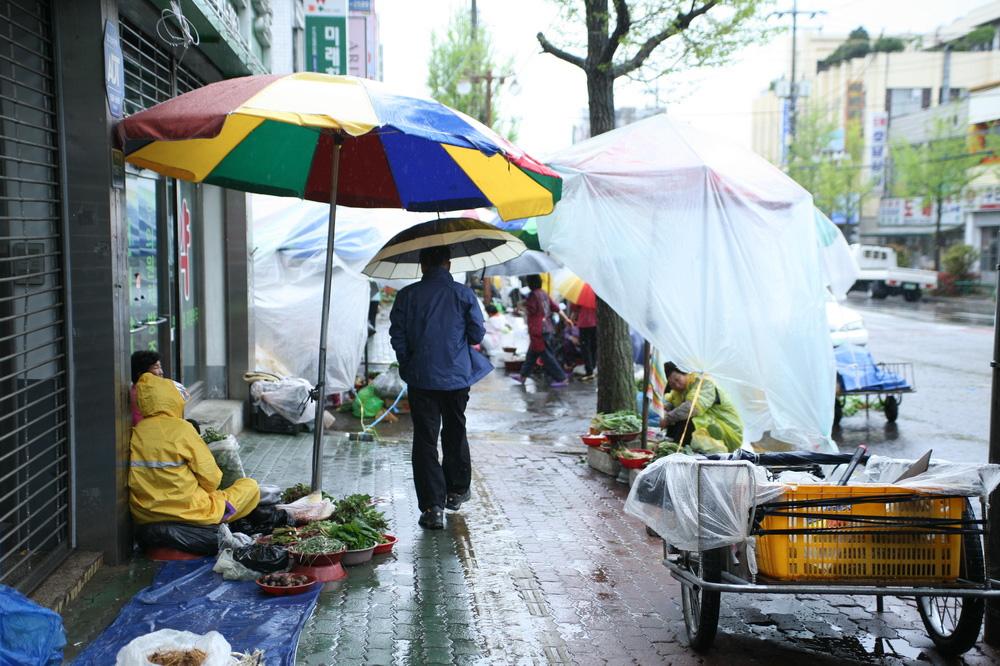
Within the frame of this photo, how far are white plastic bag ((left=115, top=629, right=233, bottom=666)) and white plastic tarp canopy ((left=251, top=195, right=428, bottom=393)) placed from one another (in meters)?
8.07

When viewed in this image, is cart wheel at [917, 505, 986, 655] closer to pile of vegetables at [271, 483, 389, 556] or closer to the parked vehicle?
pile of vegetables at [271, 483, 389, 556]

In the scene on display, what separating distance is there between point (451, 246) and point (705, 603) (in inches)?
164

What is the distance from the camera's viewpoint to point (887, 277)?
4050 centimetres

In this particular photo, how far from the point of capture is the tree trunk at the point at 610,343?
34.8ft

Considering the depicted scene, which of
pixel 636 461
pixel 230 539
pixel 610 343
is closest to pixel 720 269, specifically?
pixel 636 461

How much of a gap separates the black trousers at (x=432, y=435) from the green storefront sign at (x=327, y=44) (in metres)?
12.3

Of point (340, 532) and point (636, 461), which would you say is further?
point (636, 461)

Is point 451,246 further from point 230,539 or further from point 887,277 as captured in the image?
point 887,277

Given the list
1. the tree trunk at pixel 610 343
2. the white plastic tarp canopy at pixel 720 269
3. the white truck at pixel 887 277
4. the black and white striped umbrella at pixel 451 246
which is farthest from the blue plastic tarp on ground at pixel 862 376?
the white truck at pixel 887 277

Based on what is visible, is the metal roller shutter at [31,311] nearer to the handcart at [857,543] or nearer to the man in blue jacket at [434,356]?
the man in blue jacket at [434,356]

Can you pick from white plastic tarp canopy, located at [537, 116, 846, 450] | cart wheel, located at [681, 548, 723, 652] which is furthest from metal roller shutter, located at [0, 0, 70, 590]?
white plastic tarp canopy, located at [537, 116, 846, 450]

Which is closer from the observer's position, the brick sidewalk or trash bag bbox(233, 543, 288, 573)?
the brick sidewalk

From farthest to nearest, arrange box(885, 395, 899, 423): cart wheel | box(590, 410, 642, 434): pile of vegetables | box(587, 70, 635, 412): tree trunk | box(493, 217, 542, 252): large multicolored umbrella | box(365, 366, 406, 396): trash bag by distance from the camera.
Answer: box(885, 395, 899, 423): cart wheel, box(365, 366, 406, 396): trash bag, box(587, 70, 635, 412): tree trunk, box(493, 217, 542, 252): large multicolored umbrella, box(590, 410, 642, 434): pile of vegetables

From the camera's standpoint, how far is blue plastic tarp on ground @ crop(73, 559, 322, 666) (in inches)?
183
